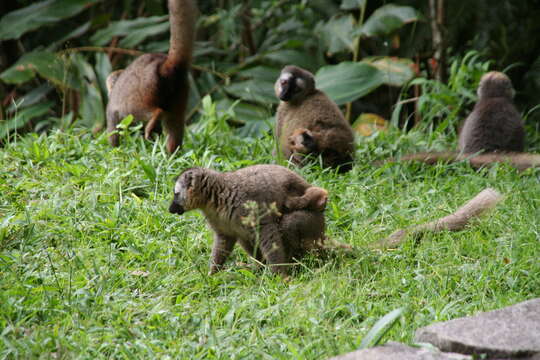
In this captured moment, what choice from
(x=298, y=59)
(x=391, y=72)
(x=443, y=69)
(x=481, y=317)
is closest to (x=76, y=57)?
(x=298, y=59)

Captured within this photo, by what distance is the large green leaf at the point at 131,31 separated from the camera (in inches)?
348

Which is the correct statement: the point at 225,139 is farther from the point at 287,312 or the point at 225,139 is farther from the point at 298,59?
the point at 287,312

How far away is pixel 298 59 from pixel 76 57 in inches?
110

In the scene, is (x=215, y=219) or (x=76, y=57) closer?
(x=215, y=219)

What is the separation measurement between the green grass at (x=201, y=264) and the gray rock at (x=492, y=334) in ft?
1.12

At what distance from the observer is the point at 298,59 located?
9.10 metres

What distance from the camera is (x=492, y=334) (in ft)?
9.86

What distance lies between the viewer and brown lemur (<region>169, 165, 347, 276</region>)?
436cm

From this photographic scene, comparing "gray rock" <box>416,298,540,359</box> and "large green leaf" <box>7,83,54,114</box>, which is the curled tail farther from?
"gray rock" <box>416,298,540,359</box>

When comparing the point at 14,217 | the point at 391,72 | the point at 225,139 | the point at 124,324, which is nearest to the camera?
the point at 124,324

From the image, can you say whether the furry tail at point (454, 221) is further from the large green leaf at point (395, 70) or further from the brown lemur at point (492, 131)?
the large green leaf at point (395, 70)

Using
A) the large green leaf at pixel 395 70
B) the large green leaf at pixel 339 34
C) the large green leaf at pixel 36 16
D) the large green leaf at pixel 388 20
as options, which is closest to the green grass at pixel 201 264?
the large green leaf at pixel 395 70

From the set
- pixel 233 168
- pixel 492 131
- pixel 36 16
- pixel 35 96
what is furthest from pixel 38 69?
pixel 492 131

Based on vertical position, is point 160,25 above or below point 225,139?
above
